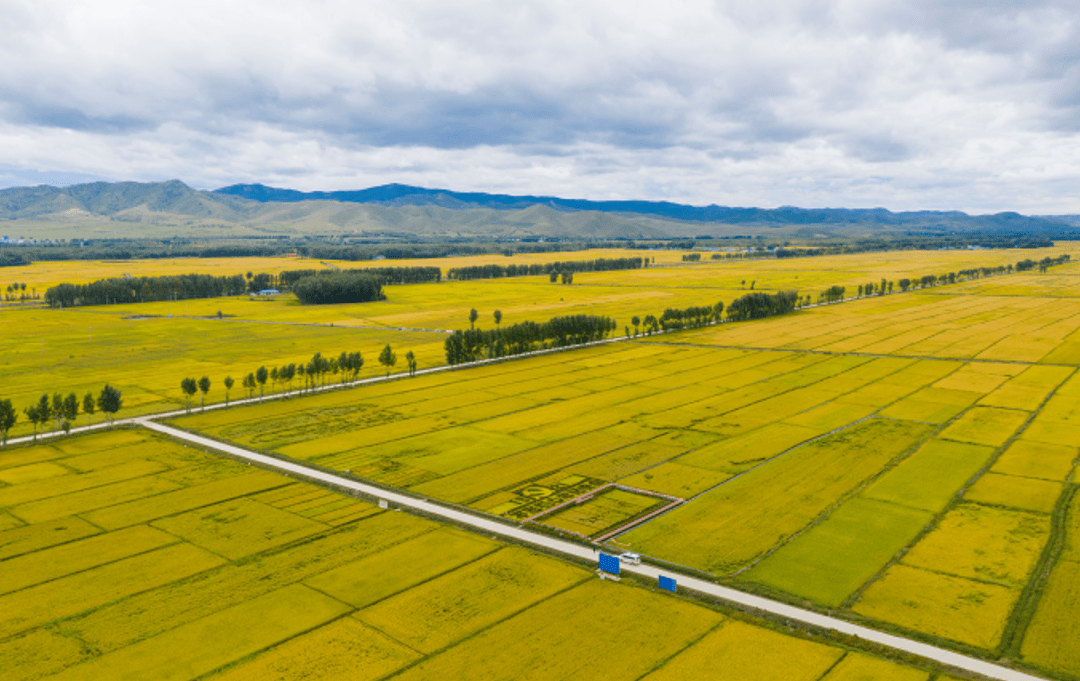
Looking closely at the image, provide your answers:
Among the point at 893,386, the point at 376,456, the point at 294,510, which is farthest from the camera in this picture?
the point at 893,386

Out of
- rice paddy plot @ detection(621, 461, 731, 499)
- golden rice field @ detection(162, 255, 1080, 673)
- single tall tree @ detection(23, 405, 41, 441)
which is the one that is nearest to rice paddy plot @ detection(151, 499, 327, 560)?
golden rice field @ detection(162, 255, 1080, 673)

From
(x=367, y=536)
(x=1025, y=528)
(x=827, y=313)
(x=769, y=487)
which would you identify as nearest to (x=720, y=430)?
(x=769, y=487)

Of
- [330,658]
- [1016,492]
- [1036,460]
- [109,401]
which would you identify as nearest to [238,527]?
[330,658]

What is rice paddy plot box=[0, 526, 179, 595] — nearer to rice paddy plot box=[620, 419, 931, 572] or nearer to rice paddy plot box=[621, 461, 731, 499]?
rice paddy plot box=[620, 419, 931, 572]

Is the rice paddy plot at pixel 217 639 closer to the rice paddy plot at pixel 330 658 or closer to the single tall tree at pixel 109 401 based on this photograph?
the rice paddy plot at pixel 330 658

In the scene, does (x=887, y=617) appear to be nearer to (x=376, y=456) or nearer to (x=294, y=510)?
(x=294, y=510)

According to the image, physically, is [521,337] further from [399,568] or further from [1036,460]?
[399,568]
